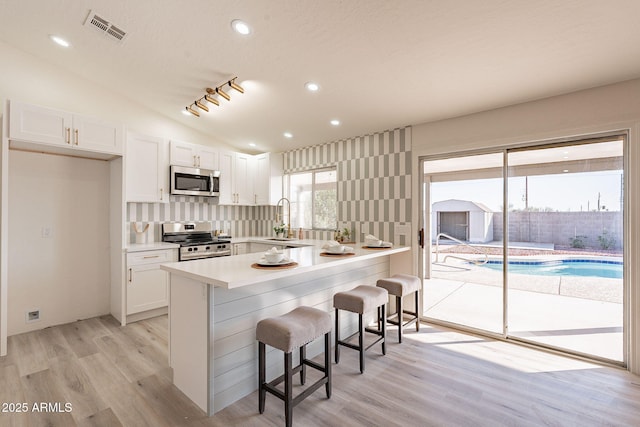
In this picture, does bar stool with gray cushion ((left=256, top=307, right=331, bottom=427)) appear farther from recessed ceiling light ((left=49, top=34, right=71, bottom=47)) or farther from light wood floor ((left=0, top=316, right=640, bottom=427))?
recessed ceiling light ((left=49, top=34, right=71, bottom=47))

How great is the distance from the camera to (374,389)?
7.21 ft

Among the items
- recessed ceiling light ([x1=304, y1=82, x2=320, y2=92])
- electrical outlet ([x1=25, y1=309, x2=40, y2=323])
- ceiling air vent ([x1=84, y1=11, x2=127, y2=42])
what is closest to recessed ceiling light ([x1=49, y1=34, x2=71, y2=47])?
ceiling air vent ([x1=84, y1=11, x2=127, y2=42])

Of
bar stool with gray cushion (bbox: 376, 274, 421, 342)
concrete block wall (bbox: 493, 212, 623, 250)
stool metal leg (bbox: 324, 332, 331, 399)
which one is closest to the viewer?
stool metal leg (bbox: 324, 332, 331, 399)

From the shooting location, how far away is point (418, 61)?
7.93 ft

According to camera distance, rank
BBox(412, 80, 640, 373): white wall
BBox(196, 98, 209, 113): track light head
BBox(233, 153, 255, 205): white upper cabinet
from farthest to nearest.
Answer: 1. BBox(233, 153, 255, 205): white upper cabinet
2. BBox(196, 98, 209, 113): track light head
3. BBox(412, 80, 640, 373): white wall

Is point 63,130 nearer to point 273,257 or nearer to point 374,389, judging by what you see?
point 273,257

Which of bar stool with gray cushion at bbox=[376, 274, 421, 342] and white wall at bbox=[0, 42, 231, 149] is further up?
white wall at bbox=[0, 42, 231, 149]

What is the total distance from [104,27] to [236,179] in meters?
2.67

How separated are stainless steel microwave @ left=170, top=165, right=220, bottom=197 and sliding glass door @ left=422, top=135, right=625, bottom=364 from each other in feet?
10.3

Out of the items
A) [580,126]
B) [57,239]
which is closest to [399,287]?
[580,126]

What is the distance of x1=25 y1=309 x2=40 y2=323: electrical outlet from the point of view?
3.26 m

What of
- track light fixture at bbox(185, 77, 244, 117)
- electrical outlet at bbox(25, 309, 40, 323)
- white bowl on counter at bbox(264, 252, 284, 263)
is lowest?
electrical outlet at bbox(25, 309, 40, 323)

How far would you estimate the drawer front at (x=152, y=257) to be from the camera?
3.50 metres

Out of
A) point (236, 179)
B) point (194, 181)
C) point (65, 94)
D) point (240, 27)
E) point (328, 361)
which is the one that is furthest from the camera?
point (236, 179)
